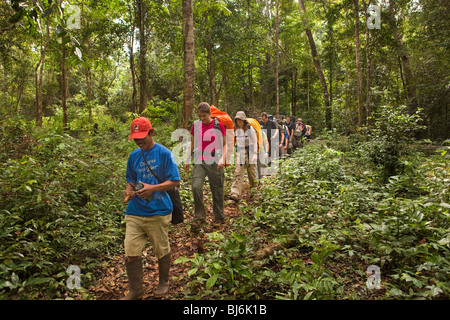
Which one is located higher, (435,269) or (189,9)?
(189,9)

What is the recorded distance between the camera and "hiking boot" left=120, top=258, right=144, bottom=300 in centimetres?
319

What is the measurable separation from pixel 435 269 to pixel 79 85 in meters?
29.8

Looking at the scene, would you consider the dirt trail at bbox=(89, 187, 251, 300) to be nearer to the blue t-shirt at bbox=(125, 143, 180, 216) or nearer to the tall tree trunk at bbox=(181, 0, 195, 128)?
the blue t-shirt at bbox=(125, 143, 180, 216)

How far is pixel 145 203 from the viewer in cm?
322

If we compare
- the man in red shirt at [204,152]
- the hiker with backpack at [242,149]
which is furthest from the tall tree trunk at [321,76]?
the man in red shirt at [204,152]

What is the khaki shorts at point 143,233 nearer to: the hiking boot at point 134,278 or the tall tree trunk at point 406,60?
the hiking boot at point 134,278

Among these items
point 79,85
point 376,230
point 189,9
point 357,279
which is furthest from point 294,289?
point 79,85

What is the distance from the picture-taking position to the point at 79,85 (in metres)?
26.9

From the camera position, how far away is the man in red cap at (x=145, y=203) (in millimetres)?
3189

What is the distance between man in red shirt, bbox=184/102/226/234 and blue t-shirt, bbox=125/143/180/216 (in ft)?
5.57

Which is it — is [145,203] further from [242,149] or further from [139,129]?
[242,149]

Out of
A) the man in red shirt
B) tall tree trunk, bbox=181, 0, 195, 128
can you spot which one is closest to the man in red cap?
the man in red shirt

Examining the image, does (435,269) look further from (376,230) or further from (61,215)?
(61,215)
